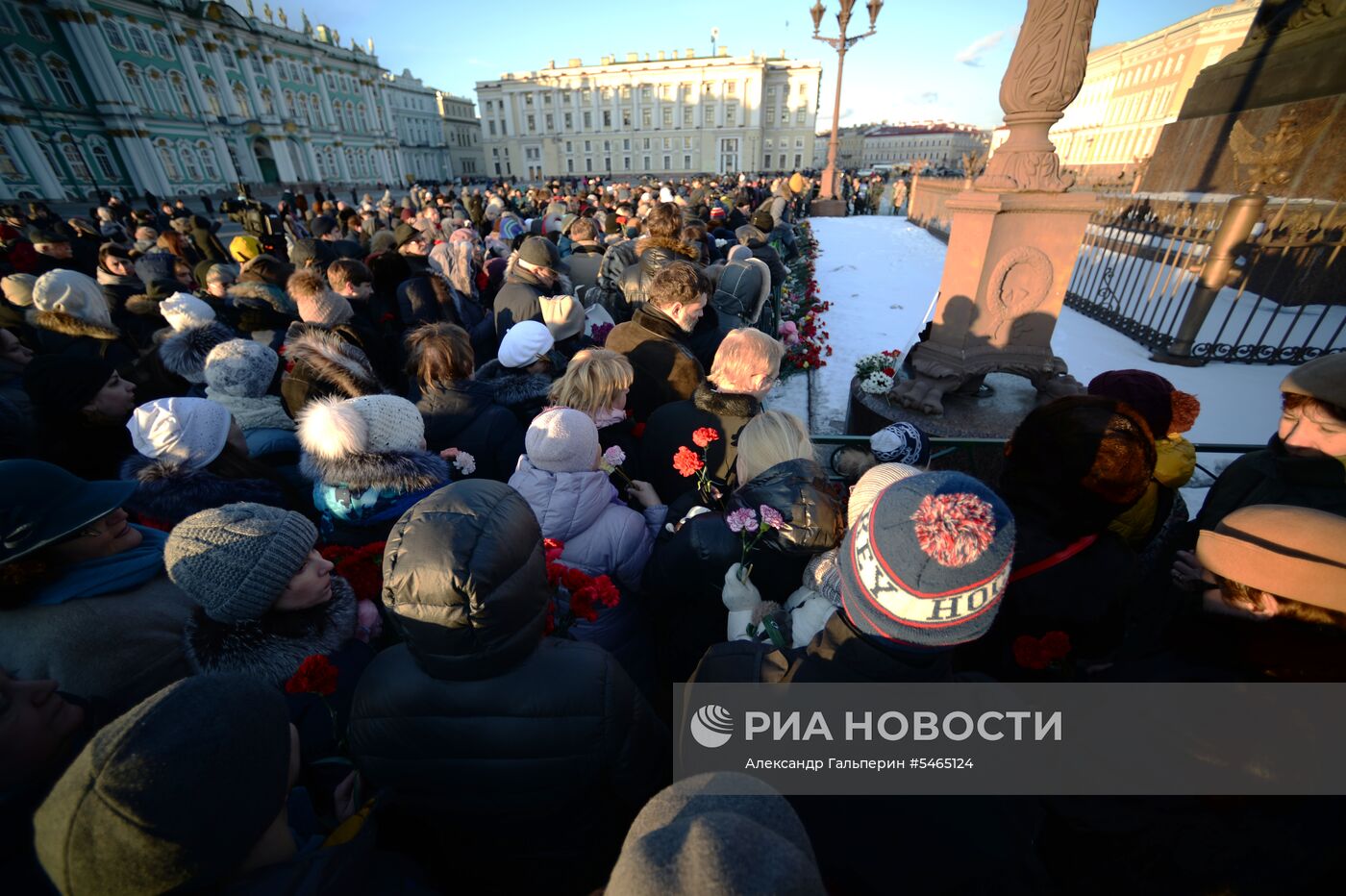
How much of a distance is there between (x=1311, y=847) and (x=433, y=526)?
245 centimetres

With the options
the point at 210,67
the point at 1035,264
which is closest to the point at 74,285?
the point at 1035,264

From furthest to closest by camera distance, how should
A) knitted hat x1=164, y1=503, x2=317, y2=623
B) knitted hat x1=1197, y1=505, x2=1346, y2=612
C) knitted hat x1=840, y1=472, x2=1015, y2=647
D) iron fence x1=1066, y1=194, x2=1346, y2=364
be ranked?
iron fence x1=1066, y1=194, x2=1346, y2=364 → knitted hat x1=164, y1=503, x2=317, y2=623 → knitted hat x1=1197, y1=505, x2=1346, y2=612 → knitted hat x1=840, y1=472, x2=1015, y2=647

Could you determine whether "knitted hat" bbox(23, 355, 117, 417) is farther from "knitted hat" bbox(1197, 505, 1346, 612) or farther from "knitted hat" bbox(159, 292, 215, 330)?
"knitted hat" bbox(1197, 505, 1346, 612)

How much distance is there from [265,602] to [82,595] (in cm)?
64

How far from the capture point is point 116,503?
1.62 metres

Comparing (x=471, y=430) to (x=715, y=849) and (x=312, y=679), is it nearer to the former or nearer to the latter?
(x=312, y=679)

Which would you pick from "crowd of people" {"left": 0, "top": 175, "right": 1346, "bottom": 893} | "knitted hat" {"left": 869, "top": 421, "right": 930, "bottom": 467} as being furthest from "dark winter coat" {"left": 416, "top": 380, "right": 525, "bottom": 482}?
"knitted hat" {"left": 869, "top": 421, "right": 930, "bottom": 467}

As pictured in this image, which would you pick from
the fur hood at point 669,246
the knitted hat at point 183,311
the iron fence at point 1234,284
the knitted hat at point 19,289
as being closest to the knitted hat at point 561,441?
the knitted hat at point 183,311

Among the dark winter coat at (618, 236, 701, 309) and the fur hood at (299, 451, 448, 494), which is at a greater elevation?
the dark winter coat at (618, 236, 701, 309)

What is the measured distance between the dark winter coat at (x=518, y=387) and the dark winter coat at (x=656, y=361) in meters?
0.62

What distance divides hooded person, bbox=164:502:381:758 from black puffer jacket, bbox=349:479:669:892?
0.36 m

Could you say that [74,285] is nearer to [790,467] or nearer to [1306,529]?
[790,467]

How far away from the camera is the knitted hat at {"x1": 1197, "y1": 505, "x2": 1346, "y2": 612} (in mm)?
1247

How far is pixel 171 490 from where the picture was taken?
217cm
